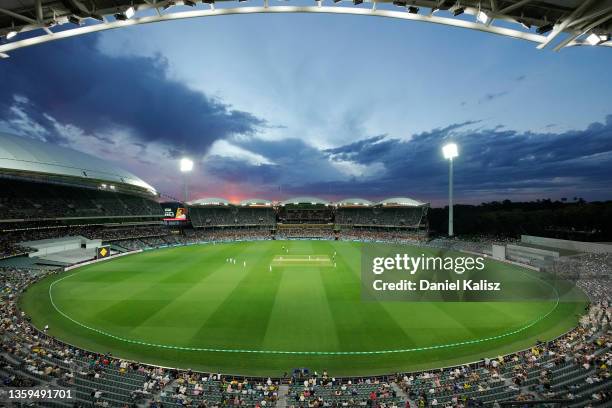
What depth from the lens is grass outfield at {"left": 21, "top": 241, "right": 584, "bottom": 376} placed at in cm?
1772

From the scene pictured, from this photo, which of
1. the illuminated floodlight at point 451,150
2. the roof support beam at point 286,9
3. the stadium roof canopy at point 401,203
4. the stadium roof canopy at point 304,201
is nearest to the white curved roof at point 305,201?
the stadium roof canopy at point 304,201

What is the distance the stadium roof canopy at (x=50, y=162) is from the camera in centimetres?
4576

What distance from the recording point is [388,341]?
1959 centimetres

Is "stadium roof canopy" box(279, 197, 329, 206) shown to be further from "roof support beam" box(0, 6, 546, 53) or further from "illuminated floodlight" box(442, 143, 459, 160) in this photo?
"roof support beam" box(0, 6, 546, 53)

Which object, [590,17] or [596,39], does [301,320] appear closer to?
[596,39]

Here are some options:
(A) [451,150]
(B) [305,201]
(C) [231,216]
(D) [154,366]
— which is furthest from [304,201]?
(D) [154,366]

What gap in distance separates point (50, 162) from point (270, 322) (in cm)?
5034

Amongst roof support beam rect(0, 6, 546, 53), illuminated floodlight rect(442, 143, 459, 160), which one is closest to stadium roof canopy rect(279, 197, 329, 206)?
illuminated floodlight rect(442, 143, 459, 160)

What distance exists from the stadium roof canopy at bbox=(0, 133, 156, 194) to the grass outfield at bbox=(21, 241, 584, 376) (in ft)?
72.1

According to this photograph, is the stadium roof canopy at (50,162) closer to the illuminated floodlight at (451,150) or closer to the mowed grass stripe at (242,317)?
the mowed grass stripe at (242,317)

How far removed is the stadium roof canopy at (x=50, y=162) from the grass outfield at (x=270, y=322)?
2196cm

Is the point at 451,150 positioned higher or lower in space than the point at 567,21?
higher

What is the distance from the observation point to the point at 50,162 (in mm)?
51344

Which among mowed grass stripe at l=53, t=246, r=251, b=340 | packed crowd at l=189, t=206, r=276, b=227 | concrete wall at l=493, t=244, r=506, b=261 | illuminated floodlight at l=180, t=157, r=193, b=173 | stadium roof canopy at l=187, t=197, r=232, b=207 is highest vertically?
illuminated floodlight at l=180, t=157, r=193, b=173
